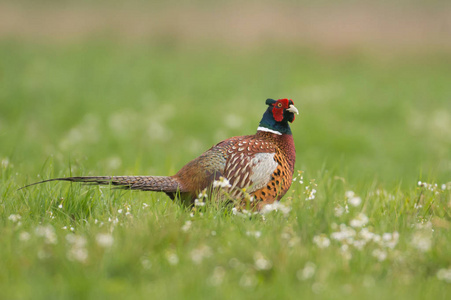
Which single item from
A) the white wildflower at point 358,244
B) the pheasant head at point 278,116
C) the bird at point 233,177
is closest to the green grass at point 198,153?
the white wildflower at point 358,244

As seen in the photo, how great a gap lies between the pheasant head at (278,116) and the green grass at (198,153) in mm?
577

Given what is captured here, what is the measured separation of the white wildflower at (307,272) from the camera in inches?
117

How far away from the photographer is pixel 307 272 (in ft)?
9.73

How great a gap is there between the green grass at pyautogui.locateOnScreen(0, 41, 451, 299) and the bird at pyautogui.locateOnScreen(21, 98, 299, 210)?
168mm

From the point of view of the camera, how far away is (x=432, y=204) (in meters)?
4.54

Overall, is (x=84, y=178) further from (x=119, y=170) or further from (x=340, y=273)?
(x=340, y=273)

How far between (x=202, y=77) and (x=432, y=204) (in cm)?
935

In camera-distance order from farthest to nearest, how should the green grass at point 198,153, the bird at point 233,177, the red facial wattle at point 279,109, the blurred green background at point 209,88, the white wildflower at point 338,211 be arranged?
the blurred green background at point 209,88 → the red facial wattle at point 279,109 → the bird at point 233,177 → the white wildflower at point 338,211 → the green grass at point 198,153

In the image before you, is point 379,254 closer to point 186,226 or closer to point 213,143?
point 186,226

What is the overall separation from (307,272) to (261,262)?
0.25m

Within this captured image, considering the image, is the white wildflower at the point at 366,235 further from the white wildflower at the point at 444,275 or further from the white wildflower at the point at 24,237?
the white wildflower at the point at 24,237

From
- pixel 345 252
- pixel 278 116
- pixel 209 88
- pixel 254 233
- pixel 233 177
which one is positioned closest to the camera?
pixel 345 252

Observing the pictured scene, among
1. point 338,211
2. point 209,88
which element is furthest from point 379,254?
point 209,88

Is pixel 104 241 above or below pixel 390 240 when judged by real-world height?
above
